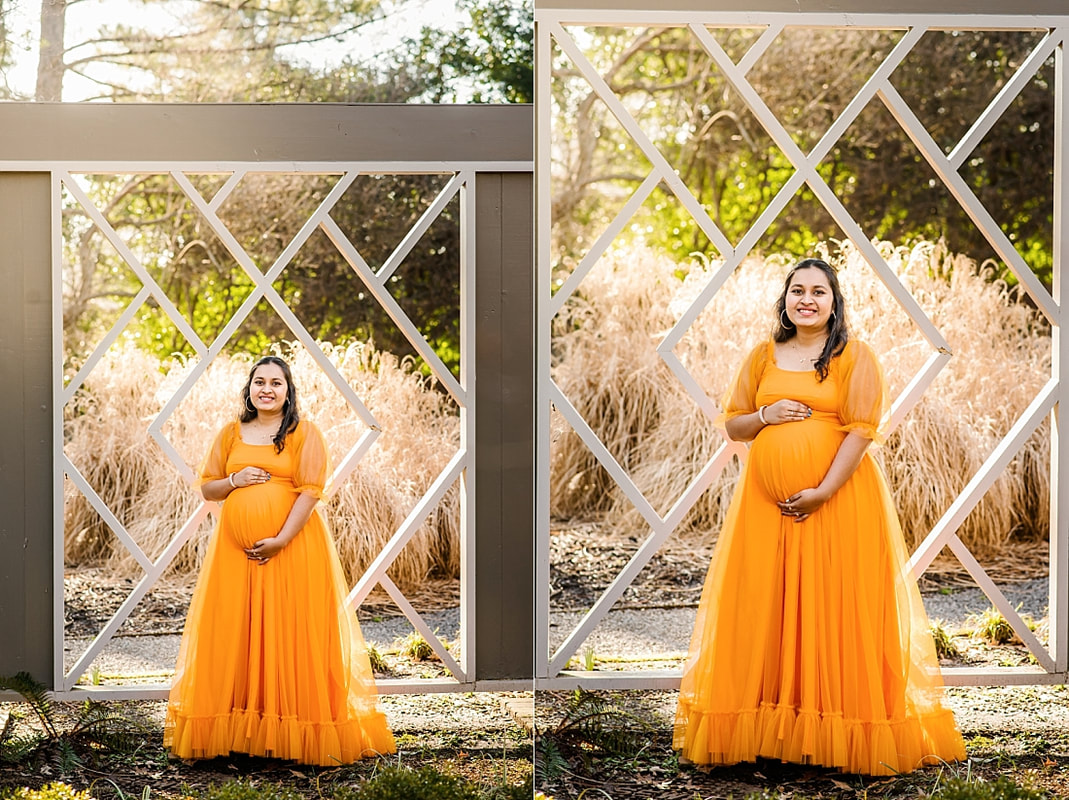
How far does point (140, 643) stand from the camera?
303 centimetres

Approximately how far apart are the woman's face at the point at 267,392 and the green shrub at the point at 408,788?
3.75 ft

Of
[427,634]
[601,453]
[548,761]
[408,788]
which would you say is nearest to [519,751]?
[548,761]

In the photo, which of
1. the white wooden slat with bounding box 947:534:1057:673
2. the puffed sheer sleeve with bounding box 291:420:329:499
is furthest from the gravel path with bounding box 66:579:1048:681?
the white wooden slat with bounding box 947:534:1057:673

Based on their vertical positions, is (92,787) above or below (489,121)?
below

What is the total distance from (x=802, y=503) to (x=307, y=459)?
1425 millimetres

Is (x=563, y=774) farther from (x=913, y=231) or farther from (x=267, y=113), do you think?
(x=913, y=231)

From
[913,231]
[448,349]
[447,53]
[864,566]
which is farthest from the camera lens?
[913,231]

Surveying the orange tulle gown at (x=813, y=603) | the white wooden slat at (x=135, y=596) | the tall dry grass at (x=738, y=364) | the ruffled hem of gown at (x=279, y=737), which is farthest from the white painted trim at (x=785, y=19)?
the ruffled hem of gown at (x=279, y=737)

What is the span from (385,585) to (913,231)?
169 inches

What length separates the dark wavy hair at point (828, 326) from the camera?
2684 millimetres

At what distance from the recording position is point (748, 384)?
276 cm

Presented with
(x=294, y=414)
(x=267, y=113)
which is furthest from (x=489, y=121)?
(x=294, y=414)

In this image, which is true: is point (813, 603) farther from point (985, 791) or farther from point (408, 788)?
point (408, 788)

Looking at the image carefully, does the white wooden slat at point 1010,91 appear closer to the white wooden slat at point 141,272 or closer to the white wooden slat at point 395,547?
the white wooden slat at point 395,547
